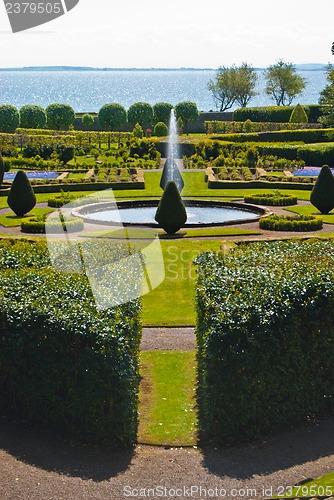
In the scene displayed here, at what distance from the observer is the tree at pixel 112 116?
219 feet

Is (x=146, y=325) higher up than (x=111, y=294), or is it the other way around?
(x=111, y=294)

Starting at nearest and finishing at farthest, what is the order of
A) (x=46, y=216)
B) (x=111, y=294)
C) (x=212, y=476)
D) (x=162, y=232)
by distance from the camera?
(x=212, y=476)
(x=111, y=294)
(x=162, y=232)
(x=46, y=216)

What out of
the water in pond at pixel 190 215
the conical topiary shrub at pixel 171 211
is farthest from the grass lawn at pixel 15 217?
the conical topiary shrub at pixel 171 211

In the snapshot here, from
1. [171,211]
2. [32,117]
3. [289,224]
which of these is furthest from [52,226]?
[32,117]

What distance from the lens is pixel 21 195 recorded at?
3153 centimetres

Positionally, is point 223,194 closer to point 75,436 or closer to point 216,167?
point 216,167

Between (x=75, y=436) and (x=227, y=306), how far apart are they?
9.98 ft

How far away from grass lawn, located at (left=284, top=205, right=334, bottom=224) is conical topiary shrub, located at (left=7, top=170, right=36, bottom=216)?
33.9ft

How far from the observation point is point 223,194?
3834cm

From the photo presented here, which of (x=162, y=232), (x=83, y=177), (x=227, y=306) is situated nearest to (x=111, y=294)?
(x=227, y=306)

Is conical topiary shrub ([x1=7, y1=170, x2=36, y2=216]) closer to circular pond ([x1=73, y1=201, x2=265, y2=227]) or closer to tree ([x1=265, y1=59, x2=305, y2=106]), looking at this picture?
circular pond ([x1=73, y1=201, x2=265, y2=227])

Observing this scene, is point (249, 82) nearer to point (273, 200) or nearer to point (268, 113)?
point (268, 113)

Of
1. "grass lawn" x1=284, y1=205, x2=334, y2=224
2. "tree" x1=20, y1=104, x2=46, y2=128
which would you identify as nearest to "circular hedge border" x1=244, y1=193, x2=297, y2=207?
"grass lawn" x1=284, y1=205, x2=334, y2=224

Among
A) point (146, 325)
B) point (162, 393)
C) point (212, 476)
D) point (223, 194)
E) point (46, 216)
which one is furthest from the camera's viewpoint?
point (223, 194)
